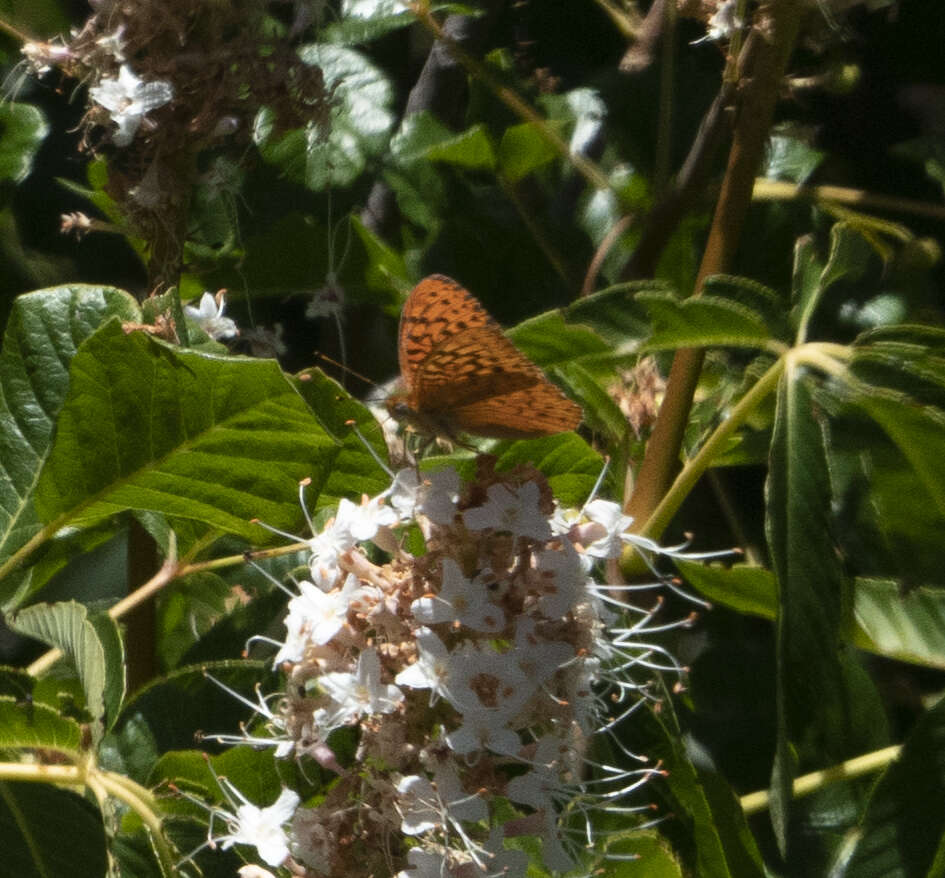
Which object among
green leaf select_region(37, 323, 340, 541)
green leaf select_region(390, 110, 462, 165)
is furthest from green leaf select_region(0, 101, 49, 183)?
green leaf select_region(37, 323, 340, 541)

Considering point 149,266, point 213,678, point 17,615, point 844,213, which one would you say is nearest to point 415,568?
point 213,678

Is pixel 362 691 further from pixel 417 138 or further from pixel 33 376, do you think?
pixel 417 138

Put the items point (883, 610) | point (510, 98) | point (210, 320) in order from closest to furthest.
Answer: point (883, 610)
point (210, 320)
point (510, 98)

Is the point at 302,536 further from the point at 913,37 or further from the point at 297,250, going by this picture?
the point at 913,37

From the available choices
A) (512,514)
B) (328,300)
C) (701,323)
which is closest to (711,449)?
(701,323)

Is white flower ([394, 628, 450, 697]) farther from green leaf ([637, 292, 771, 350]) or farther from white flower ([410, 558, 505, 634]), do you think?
green leaf ([637, 292, 771, 350])
